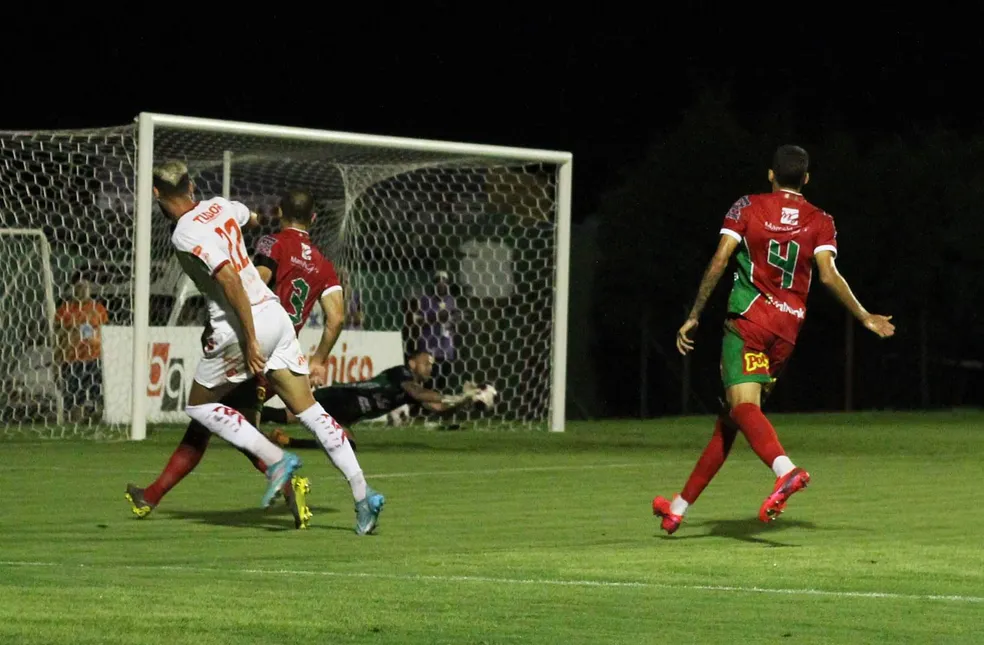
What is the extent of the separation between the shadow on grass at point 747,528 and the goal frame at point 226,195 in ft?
21.4

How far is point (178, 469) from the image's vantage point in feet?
33.0

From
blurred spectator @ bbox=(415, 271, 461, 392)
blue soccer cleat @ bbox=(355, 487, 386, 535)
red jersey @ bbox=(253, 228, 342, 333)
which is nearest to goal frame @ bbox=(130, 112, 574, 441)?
blurred spectator @ bbox=(415, 271, 461, 392)

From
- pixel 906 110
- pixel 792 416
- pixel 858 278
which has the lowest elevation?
pixel 792 416

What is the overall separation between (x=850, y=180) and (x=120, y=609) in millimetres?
21319

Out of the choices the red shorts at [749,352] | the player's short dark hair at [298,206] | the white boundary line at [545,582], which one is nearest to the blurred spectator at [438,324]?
the player's short dark hair at [298,206]

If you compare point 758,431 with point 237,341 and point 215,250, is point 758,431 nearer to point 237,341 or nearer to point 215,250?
point 237,341

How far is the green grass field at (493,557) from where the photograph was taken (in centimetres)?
640

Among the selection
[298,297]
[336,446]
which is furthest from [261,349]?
[298,297]

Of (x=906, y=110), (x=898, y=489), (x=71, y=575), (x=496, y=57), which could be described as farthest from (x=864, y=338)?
(x=71, y=575)

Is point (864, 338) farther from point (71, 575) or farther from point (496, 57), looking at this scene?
point (71, 575)

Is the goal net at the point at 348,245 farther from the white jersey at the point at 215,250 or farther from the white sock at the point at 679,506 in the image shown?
the white sock at the point at 679,506

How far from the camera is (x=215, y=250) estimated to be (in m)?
9.38

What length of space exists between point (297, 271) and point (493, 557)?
4.41 metres

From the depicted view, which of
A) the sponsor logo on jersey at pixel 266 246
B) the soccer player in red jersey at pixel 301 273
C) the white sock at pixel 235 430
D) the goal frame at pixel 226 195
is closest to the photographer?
the white sock at pixel 235 430
